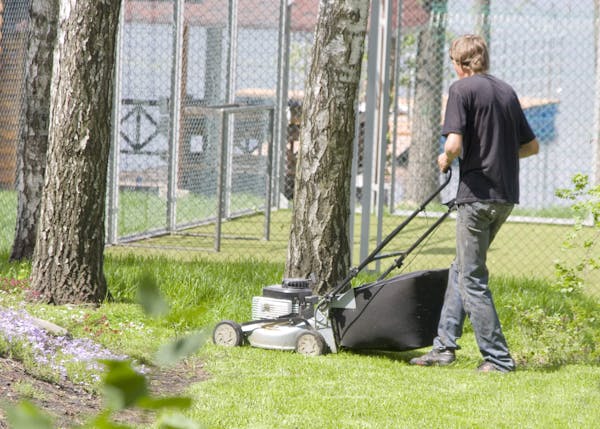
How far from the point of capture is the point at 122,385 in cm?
61

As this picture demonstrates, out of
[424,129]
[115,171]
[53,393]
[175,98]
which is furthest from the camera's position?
[424,129]

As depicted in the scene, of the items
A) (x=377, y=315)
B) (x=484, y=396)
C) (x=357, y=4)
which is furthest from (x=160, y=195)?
(x=484, y=396)

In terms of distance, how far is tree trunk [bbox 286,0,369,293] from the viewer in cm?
628

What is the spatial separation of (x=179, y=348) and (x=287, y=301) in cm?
471

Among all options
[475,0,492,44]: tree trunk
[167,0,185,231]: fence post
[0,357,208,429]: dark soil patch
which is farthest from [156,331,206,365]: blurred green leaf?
[475,0,492,44]: tree trunk

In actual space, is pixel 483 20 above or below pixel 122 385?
above

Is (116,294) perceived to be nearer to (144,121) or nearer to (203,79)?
(144,121)

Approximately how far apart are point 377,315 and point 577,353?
112 centimetres

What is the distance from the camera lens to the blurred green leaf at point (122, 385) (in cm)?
60

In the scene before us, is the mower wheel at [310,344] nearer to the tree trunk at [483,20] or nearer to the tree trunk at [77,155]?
the tree trunk at [77,155]

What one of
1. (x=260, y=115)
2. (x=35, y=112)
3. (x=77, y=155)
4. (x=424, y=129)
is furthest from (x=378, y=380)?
(x=424, y=129)

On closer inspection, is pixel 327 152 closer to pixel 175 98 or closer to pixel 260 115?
pixel 175 98

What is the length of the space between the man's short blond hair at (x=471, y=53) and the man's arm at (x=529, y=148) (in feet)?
1.41

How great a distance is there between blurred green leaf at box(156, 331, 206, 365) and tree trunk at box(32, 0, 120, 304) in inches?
214
